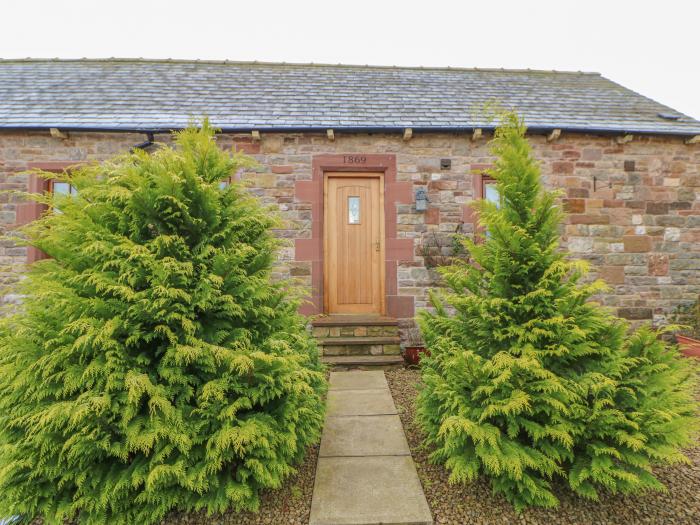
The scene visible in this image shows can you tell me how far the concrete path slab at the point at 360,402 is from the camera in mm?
3526

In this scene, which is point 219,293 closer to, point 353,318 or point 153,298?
point 153,298

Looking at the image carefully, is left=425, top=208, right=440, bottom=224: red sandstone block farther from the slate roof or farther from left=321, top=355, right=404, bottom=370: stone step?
left=321, top=355, right=404, bottom=370: stone step

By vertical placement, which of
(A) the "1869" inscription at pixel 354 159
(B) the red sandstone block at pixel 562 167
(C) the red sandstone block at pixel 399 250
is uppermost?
(A) the "1869" inscription at pixel 354 159

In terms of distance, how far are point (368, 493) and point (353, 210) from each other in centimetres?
432

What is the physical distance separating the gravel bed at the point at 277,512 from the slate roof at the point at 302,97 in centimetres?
491

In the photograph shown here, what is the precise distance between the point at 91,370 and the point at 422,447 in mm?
2436

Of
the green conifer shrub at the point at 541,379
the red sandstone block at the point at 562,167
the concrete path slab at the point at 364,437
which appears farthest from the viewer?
the red sandstone block at the point at 562,167

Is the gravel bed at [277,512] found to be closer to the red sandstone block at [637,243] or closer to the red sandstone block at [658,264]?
the red sandstone block at [637,243]

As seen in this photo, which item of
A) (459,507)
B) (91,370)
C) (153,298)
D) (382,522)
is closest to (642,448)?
(459,507)

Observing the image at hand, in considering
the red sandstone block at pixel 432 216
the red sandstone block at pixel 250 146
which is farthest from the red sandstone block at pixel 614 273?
the red sandstone block at pixel 250 146

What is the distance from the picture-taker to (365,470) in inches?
103

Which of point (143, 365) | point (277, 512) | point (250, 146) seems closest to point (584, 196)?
point (250, 146)

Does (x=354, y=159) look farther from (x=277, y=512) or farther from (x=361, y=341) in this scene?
(x=277, y=512)

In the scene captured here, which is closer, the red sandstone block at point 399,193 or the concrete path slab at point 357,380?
the concrete path slab at point 357,380
